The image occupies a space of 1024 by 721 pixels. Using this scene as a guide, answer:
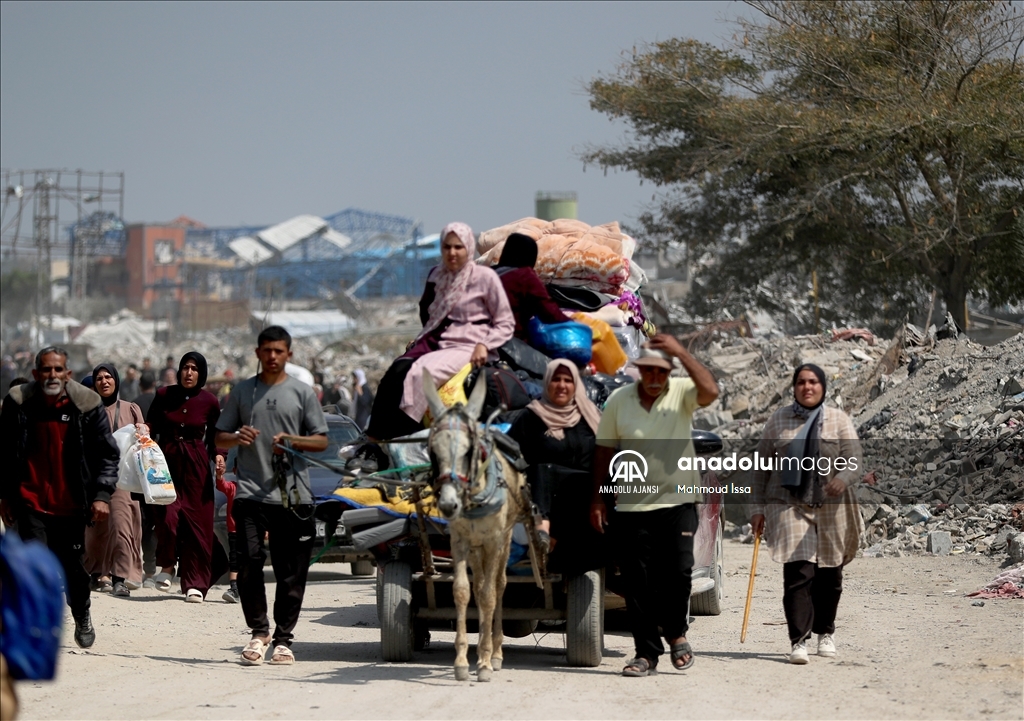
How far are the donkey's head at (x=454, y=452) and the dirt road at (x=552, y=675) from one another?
104cm

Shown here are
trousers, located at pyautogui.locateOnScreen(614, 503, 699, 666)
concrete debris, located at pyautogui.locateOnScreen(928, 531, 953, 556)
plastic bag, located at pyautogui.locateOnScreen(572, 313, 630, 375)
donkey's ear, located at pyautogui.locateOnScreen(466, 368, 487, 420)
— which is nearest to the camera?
donkey's ear, located at pyautogui.locateOnScreen(466, 368, 487, 420)

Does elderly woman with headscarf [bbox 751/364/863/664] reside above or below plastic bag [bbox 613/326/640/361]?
below

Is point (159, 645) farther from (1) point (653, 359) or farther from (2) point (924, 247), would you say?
(2) point (924, 247)

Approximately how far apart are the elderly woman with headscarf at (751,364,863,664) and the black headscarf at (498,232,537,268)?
86.2 inches

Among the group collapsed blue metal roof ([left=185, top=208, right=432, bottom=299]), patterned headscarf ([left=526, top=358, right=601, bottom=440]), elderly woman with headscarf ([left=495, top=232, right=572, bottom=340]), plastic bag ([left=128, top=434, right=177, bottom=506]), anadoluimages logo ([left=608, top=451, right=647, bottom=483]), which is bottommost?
plastic bag ([left=128, top=434, right=177, bottom=506])

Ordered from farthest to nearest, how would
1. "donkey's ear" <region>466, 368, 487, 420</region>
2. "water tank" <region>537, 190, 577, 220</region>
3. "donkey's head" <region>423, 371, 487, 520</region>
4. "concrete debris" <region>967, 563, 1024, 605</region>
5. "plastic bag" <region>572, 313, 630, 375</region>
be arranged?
"water tank" <region>537, 190, 577, 220</region> → "concrete debris" <region>967, 563, 1024, 605</region> → "plastic bag" <region>572, 313, 630, 375</region> → "donkey's ear" <region>466, 368, 487, 420</region> → "donkey's head" <region>423, 371, 487, 520</region>

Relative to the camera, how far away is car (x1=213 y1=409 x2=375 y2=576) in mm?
9766

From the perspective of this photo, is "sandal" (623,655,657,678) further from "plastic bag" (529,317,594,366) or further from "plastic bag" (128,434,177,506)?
"plastic bag" (128,434,177,506)

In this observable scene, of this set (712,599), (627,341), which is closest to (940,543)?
(712,599)

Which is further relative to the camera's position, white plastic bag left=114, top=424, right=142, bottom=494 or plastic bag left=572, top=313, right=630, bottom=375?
white plastic bag left=114, top=424, right=142, bottom=494

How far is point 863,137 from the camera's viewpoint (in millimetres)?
Answer: 24953

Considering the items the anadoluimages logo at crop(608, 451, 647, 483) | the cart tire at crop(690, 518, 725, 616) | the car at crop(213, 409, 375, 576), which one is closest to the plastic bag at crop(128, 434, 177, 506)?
the car at crop(213, 409, 375, 576)

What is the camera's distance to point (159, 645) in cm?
943

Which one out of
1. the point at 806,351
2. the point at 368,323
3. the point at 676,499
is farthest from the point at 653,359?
the point at 368,323
